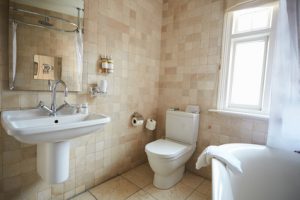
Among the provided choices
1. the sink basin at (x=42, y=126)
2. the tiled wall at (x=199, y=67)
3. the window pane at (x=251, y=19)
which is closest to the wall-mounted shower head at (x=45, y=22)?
the sink basin at (x=42, y=126)

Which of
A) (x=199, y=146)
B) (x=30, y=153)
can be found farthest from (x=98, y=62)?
(x=199, y=146)

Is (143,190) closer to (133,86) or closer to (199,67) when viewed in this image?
(133,86)

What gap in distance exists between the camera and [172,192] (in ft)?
5.51

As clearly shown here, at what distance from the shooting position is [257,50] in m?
1.68

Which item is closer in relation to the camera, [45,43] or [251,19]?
[45,43]

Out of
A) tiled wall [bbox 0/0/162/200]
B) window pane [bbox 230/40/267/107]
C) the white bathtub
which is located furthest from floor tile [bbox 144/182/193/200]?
window pane [bbox 230/40/267/107]

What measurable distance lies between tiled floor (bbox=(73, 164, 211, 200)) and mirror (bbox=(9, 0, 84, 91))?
1085mm

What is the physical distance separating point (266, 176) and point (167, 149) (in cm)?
86

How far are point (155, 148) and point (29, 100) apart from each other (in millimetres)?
1230

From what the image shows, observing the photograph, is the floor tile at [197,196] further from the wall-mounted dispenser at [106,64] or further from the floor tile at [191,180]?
the wall-mounted dispenser at [106,64]

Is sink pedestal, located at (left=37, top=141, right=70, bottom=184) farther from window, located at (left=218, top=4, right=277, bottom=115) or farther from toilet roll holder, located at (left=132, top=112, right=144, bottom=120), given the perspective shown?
window, located at (left=218, top=4, right=277, bottom=115)

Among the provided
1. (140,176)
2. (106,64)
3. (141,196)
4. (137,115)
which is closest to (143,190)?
(141,196)

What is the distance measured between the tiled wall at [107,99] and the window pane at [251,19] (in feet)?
3.31

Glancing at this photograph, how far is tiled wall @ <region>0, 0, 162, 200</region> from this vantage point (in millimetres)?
1223
